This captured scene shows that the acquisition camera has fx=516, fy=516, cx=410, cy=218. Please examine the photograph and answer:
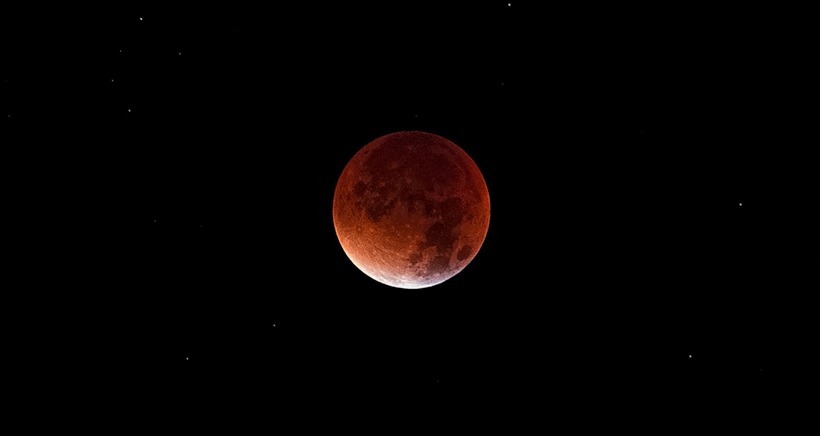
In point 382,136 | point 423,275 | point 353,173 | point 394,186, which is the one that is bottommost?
point 423,275

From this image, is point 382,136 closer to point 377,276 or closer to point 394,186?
point 394,186

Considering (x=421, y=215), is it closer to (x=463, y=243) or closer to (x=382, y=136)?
(x=463, y=243)

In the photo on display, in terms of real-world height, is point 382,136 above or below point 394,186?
above

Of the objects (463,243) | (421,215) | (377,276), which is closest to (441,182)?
A: (421,215)

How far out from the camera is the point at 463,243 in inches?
197

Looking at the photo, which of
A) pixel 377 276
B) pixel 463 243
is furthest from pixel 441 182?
pixel 377 276

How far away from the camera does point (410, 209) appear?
4.63m

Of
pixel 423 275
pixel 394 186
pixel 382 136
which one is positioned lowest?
pixel 423 275

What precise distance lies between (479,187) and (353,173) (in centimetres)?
126

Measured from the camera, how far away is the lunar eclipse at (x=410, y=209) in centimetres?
466

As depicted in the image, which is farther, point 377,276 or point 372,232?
point 377,276

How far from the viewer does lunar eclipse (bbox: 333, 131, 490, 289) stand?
15.3 ft

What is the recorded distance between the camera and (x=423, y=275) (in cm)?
507

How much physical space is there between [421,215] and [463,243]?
0.61m
